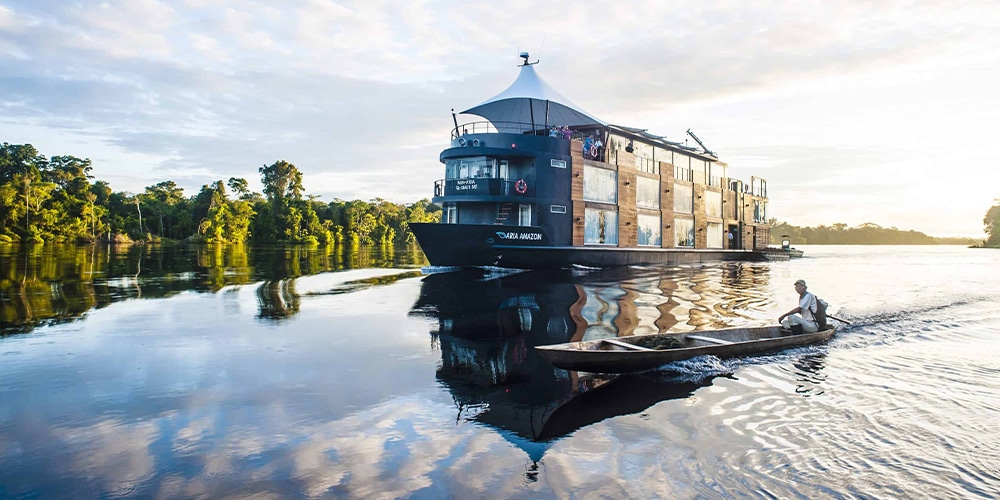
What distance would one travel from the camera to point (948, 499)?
17.3ft

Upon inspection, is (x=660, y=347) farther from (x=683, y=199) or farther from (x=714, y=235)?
(x=714, y=235)

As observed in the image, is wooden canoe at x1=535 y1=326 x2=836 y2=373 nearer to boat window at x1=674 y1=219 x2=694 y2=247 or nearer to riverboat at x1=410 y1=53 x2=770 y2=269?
riverboat at x1=410 y1=53 x2=770 y2=269

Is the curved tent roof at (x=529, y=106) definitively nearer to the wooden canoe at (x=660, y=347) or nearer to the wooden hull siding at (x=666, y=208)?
the wooden hull siding at (x=666, y=208)

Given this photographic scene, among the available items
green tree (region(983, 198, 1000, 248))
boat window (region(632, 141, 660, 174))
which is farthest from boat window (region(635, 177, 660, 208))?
green tree (region(983, 198, 1000, 248))

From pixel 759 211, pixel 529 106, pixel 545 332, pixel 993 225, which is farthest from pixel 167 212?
pixel 993 225

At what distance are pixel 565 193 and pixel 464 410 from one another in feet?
82.4

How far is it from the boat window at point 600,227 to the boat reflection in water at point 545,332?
6773mm

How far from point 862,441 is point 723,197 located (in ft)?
147

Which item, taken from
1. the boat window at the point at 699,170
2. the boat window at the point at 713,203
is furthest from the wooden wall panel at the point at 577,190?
the boat window at the point at 713,203

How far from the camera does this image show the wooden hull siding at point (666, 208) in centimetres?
3247

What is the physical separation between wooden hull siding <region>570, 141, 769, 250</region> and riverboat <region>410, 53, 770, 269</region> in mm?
82

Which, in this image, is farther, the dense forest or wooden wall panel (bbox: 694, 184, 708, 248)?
the dense forest

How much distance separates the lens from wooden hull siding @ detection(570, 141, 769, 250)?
32.5 metres

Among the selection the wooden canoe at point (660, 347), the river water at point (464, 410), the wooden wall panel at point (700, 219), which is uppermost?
the wooden wall panel at point (700, 219)
